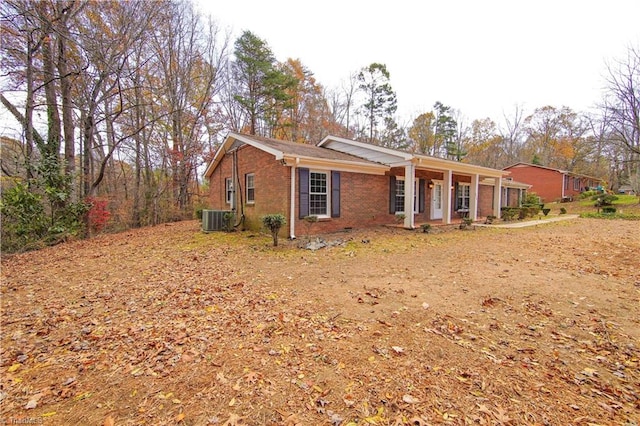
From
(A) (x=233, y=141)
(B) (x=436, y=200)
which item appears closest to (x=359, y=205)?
(B) (x=436, y=200)

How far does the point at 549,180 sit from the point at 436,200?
24599 mm

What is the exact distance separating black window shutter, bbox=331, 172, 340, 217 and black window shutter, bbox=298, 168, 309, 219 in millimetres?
1164

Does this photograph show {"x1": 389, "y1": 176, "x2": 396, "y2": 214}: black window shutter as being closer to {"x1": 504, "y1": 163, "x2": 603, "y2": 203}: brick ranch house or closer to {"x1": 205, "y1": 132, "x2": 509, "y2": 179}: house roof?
{"x1": 205, "y1": 132, "x2": 509, "y2": 179}: house roof

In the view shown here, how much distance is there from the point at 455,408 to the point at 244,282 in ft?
13.6

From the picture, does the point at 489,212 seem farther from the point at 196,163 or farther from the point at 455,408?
the point at 196,163

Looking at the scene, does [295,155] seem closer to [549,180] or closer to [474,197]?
[474,197]

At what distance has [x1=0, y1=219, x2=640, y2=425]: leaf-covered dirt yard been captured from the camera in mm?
2234

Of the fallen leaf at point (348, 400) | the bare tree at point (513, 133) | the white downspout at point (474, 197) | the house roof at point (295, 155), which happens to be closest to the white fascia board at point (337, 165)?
the house roof at point (295, 155)

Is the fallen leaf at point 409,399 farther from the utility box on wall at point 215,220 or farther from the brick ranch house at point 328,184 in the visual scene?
the utility box on wall at point 215,220

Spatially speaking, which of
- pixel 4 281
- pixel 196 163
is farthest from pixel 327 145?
pixel 4 281

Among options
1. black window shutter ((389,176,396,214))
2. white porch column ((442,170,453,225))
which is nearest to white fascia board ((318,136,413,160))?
black window shutter ((389,176,396,214))

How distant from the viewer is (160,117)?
11.8m

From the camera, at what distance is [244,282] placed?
5438mm

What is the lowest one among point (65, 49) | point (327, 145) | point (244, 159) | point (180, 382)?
point (180, 382)
